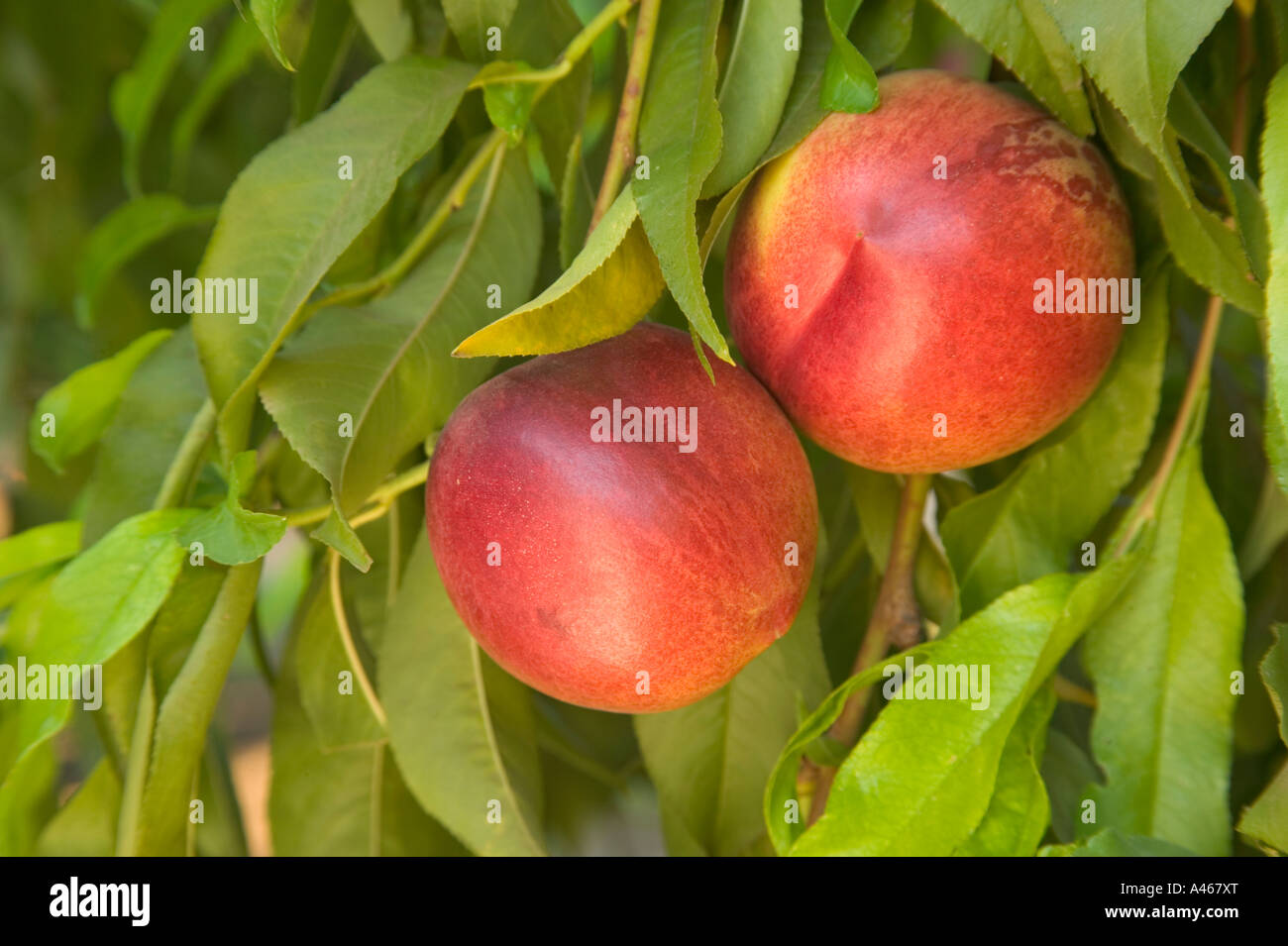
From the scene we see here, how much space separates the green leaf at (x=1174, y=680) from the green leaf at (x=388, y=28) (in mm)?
453

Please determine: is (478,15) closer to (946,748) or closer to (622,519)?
(622,519)

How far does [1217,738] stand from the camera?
0.52 meters

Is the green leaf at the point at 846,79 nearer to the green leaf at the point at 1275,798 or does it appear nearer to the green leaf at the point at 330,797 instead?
the green leaf at the point at 1275,798

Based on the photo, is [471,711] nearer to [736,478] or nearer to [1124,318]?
[736,478]

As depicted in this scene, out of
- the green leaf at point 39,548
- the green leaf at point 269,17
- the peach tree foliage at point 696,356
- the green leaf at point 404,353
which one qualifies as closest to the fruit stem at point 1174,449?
the peach tree foliage at point 696,356

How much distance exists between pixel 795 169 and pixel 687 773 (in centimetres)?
32

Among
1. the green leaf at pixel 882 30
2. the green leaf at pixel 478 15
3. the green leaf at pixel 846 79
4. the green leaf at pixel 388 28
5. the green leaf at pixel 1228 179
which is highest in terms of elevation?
the green leaf at pixel 388 28

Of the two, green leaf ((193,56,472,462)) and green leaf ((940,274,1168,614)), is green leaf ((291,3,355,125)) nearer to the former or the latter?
green leaf ((193,56,472,462))

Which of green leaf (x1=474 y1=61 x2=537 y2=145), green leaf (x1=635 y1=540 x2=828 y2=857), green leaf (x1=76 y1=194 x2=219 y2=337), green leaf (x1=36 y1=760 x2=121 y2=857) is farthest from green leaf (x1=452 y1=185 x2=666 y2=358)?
green leaf (x1=76 y1=194 x2=219 y2=337)

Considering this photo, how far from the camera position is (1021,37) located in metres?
0.48

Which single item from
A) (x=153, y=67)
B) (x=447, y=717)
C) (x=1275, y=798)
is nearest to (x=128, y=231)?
(x=153, y=67)

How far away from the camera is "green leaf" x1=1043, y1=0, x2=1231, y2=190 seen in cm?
42

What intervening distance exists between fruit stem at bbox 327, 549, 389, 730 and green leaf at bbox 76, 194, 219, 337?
29 centimetres

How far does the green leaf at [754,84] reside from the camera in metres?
0.50
